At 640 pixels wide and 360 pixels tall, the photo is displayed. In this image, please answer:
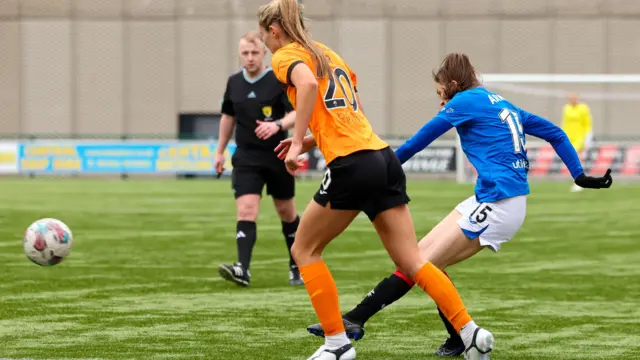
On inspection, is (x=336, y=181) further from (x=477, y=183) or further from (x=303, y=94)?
(x=477, y=183)

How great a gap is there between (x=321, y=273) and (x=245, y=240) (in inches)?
161

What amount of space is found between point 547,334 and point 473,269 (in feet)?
13.2

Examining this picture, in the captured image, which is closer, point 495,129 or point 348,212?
point 348,212

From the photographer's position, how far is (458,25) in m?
40.2

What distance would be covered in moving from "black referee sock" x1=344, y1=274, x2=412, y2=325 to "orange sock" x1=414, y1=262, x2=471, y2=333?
44 centimetres

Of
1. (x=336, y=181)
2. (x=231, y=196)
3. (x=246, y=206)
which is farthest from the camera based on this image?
(x=231, y=196)

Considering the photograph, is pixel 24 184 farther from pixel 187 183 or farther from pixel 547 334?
pixel 547 334

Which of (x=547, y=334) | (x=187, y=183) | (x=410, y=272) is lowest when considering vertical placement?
(x=187, y=183)

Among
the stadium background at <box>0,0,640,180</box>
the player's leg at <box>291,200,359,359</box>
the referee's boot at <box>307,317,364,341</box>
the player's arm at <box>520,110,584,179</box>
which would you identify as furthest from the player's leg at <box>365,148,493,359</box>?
the stadium background at <box>0,0,640,180</box>

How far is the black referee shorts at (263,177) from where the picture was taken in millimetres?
10203

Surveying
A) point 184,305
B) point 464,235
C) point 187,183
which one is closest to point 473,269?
point 184,305

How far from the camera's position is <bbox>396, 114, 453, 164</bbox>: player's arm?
6.36 m

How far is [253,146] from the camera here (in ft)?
33.8

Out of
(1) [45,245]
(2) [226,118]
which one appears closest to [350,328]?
(1) [45,245]
